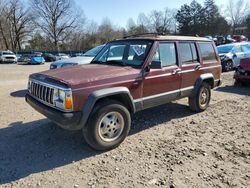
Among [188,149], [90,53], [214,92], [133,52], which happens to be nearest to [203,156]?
[188,149]

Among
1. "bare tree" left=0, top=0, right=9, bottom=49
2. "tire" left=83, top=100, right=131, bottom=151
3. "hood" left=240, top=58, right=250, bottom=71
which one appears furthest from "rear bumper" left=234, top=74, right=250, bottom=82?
"bare tree" left=0, top=0, right=9, bottom=49

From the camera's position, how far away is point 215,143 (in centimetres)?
484

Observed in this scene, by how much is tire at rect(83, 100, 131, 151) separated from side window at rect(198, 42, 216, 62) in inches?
120

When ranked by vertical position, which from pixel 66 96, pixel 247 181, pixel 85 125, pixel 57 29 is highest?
pixel 57 29

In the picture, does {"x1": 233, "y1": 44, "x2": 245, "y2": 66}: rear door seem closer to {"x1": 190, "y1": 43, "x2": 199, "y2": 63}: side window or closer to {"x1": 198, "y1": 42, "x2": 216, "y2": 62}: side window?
{"x1": 198, "y1": 42, "x2": 216, "y2": 62}: side window

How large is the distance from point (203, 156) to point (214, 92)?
18.5 ft

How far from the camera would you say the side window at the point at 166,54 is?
17.4 feet

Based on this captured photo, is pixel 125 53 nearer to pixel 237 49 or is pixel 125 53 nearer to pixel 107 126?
pixel 107 126

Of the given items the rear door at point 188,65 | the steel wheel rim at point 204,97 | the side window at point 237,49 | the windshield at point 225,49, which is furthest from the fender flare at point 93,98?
the side window at point 237,49

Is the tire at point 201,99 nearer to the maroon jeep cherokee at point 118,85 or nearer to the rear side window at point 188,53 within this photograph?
A: the maroon jeep cherokee at point 118,85

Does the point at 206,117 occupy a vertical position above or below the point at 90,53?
below

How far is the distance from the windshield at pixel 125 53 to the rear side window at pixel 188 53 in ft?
3.50

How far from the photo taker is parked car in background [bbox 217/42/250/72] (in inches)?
580

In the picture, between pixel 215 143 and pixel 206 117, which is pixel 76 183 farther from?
pixel 206 117
